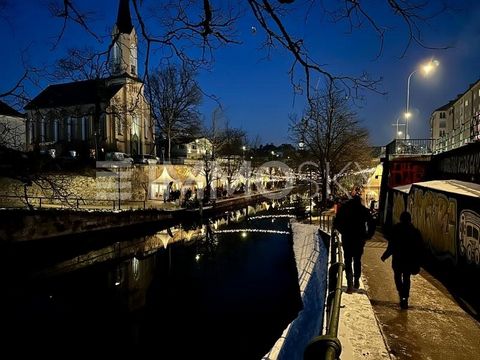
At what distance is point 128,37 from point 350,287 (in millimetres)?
6446

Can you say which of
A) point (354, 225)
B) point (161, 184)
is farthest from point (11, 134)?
point (161, 184)

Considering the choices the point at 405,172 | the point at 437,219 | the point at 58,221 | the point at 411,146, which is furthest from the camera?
the point at 58,221

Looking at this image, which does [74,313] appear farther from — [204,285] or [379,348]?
[379,348]

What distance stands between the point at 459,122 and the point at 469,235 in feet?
192

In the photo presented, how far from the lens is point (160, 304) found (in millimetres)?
12750

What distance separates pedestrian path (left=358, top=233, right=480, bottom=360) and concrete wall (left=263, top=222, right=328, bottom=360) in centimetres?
146

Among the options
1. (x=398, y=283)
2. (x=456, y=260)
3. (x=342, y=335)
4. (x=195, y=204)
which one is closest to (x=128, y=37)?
(x=342, y=335)

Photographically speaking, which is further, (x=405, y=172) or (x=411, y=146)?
(x=411, y=146)

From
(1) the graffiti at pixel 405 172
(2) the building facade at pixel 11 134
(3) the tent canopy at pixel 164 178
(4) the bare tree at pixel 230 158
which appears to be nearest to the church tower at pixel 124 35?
(2) the building facade at pixel 11 134

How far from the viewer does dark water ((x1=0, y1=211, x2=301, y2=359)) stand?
32.9 feet

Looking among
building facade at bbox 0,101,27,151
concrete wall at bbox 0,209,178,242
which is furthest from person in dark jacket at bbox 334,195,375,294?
concrete wall at bbox 0,209,178,242

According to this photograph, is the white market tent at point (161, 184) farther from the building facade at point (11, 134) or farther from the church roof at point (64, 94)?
the church roof at point (64, 94)

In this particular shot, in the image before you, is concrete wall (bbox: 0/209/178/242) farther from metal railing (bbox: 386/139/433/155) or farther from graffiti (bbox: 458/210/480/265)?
metal railing (bbox: 386/139/433/155)

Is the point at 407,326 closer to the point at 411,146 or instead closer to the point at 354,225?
the point at 354,225
